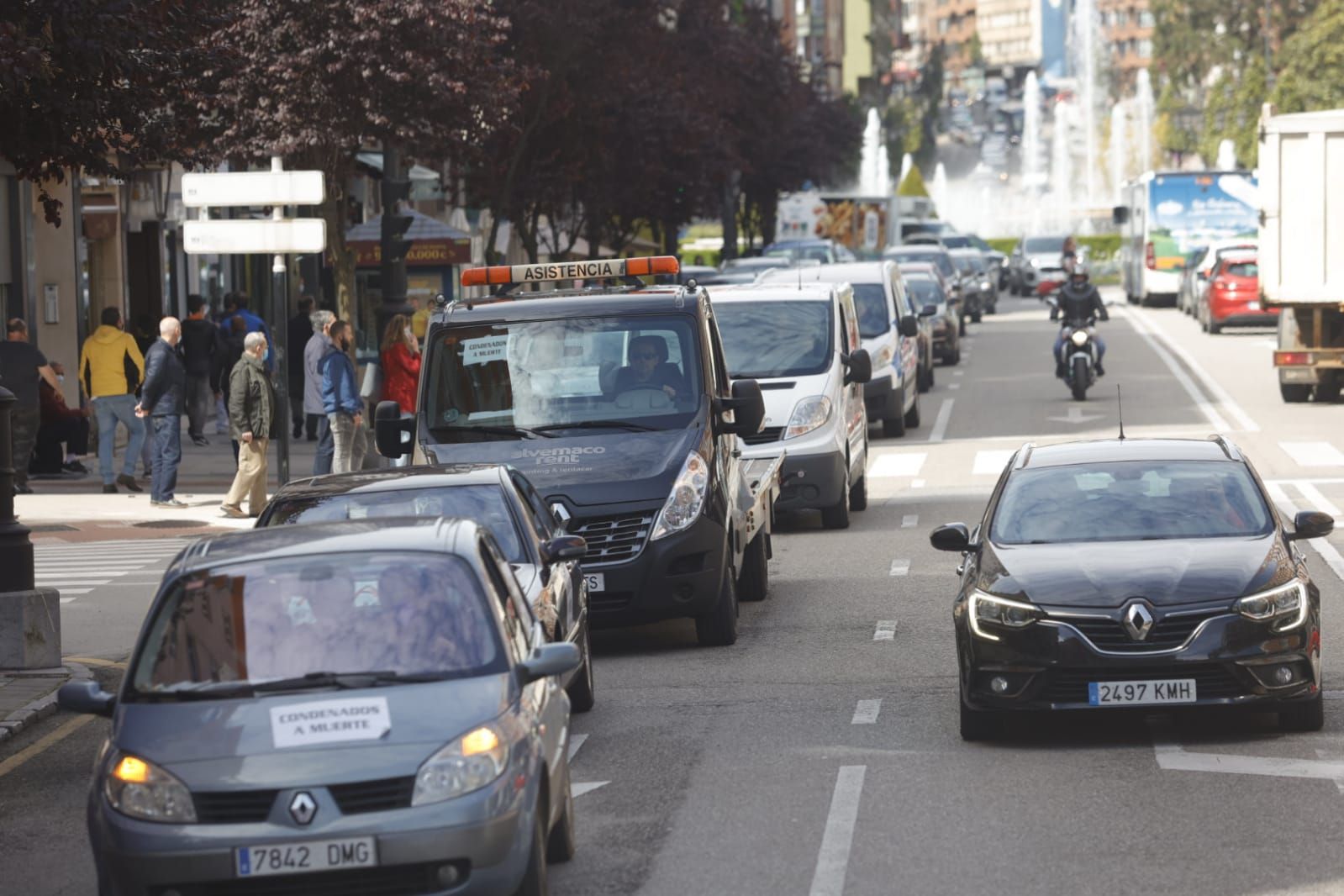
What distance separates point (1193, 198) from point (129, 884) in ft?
177

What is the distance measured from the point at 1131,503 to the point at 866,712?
161 centimetres

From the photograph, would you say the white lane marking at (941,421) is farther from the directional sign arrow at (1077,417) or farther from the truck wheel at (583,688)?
the truck wheel at (583,688)

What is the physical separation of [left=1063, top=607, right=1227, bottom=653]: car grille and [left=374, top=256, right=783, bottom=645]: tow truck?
369cm

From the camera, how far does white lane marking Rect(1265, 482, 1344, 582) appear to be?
1672 cm

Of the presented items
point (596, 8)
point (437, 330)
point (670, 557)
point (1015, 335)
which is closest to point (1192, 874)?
point (670, 557)

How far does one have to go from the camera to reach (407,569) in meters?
8.22

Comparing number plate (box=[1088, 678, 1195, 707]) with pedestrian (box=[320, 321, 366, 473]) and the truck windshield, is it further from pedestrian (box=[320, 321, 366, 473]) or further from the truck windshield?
pedestrian (box=[320, 321, 366, 473])

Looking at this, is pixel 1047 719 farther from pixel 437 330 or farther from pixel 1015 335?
pixel 1015 335

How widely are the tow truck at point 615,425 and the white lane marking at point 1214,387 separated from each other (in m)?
14.4

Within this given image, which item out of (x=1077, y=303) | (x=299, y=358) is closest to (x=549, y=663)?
(x=299, y=358)

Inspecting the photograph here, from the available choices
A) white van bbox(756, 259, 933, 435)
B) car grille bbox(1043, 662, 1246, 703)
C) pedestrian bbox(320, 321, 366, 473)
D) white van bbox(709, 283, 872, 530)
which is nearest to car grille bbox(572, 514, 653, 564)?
car grille bbox(1043, 662, 1246, 703)

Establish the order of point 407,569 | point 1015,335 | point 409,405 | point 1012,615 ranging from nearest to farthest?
1. point 407,569
2. point 1012,615
3. point 409,405
4. point 1015,335

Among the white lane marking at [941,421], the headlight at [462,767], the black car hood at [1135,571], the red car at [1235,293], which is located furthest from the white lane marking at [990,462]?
the red car at [1235,293]

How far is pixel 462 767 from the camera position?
735 centimetres
